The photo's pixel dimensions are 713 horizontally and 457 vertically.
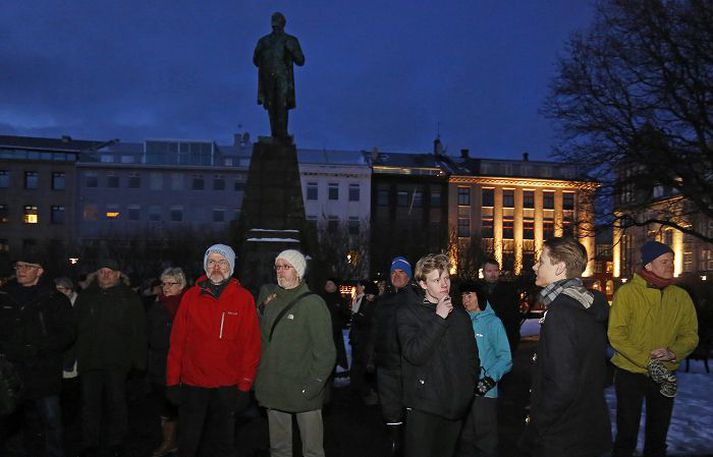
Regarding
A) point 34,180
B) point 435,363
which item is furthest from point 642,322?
point 34,180

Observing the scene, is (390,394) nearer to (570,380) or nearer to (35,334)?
(570,380)

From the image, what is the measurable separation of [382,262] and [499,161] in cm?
2633

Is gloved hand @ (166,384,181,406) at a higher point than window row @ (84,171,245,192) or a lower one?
lower

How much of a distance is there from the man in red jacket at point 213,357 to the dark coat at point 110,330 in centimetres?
135

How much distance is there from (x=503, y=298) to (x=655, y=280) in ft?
10.0

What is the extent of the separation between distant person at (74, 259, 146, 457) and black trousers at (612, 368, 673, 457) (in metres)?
4.26

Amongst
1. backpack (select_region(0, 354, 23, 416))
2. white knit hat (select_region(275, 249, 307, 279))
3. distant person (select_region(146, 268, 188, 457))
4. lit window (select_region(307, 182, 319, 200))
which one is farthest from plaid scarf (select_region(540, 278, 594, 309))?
lit window (select_region(307, 182, 319, 200))

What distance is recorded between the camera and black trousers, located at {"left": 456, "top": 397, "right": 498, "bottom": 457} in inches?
209

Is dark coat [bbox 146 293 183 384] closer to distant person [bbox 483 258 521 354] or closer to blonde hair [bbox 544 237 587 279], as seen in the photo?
distant person [bbox 483 258 521 354]

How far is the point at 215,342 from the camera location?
510 centimetres

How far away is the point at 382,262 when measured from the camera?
45250mm

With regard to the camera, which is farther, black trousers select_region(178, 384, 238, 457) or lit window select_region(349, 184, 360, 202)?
lit window select_region(349, 184, 360, 202)

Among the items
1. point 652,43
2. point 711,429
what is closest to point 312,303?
point 711,429

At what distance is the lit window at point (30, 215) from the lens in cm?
5888
